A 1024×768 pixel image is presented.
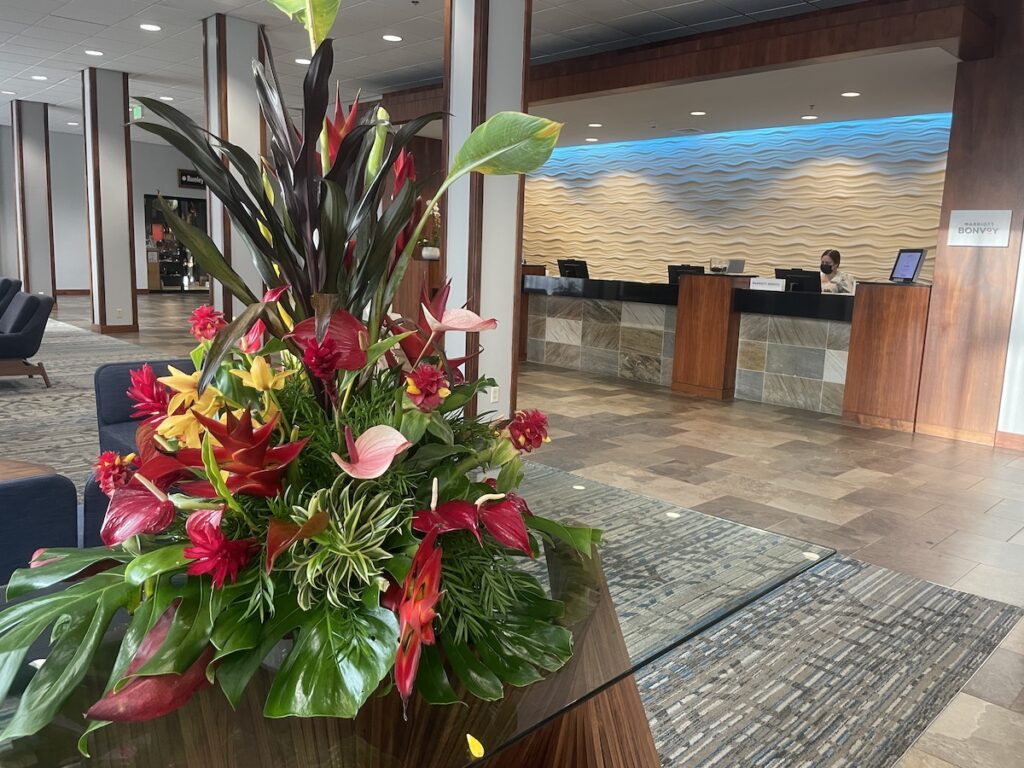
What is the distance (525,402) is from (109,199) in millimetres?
8191

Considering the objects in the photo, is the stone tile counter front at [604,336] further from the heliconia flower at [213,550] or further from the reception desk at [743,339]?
the heliconia flower at [213,550]

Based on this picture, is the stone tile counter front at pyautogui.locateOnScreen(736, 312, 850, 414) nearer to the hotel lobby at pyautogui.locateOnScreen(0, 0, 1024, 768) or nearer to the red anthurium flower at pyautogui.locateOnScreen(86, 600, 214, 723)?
the hotel lobby at pyautogui.locateOnScreen(0, 0, 1024, 768)

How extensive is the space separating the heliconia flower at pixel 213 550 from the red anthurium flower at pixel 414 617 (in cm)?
18

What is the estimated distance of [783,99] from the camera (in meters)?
9.34

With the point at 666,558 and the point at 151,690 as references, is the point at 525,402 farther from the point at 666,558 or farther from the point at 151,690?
the point at 151,690

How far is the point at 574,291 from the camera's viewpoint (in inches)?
394

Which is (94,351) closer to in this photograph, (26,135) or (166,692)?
(26,135)

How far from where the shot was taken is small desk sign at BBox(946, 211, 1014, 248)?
6.62 meters

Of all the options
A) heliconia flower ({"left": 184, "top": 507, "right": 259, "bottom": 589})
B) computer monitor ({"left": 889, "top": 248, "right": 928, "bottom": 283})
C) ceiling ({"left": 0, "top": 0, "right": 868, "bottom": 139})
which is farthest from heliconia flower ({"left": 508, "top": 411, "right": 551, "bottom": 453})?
computer monitor ({"left": 889, "top": 248, "right": 928, "bottom": 283})

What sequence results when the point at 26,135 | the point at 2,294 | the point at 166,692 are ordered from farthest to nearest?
the point at 26,135
the point at 2,294
the point at 166,692

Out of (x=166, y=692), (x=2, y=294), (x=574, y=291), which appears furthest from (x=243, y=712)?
(x=2, y=294)

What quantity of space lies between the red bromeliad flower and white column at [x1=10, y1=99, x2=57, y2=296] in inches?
649

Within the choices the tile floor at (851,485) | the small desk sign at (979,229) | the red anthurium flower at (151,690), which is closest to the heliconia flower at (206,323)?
the red anthurium flower at (151,690)

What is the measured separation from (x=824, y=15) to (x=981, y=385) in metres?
3.53
